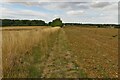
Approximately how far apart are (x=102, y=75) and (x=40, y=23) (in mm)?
127798

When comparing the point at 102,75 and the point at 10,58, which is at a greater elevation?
the point at 10,58

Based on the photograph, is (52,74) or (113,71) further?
(113,71)

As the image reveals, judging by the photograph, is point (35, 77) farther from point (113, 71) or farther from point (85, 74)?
point (113, 71)

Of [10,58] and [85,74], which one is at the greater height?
[10,58]

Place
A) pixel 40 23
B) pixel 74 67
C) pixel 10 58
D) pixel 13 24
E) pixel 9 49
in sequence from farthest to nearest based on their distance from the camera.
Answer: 1. pixel 40 23
2. pixel 13 24
3. pixel 74 67
4. pixel 9 49
5. pixel 10 58

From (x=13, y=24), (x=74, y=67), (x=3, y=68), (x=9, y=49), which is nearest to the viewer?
(x=3, y=68)

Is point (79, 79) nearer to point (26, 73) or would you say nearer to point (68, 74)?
point (68, 74)

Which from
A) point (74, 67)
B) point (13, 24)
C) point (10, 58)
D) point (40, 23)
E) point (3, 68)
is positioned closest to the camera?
point (3, 68)

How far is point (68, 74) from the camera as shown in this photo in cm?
813

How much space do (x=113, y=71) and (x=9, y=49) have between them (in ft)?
15.0

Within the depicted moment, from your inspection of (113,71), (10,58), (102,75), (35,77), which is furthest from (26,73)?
(113,71)

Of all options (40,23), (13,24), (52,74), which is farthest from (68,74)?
(40,23)

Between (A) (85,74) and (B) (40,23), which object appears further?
(B) (40,23)

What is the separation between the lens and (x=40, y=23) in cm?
13475
